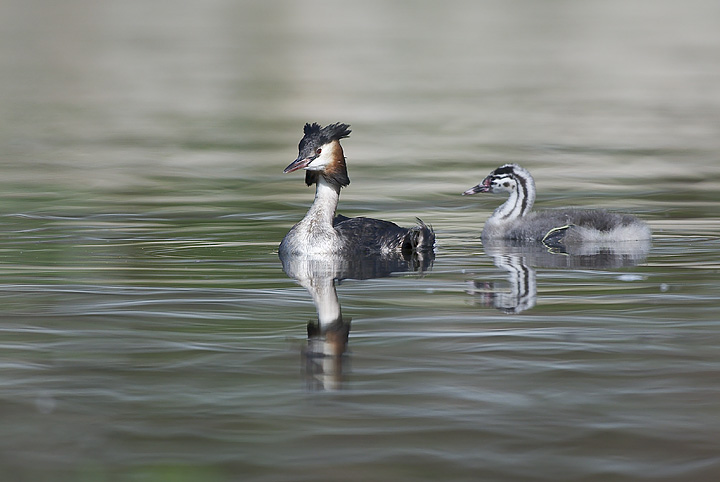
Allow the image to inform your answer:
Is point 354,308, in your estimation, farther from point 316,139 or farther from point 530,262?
point 316,139

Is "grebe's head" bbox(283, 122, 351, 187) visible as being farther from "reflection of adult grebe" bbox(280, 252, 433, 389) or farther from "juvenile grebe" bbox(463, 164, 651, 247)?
"juvenile grebe" bbox(463, 164, 651, 247)

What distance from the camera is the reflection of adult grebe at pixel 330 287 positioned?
7906 millimetres

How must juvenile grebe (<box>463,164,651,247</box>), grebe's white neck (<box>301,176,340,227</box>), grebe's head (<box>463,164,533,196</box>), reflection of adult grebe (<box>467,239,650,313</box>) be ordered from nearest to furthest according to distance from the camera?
reflection of adult grebe (<box>467,239,650,313</box>) → grebe's white neck (<box>301,176,340,227</box>) → juvenile grebe (<box>463,164,651,247</box>) → grebe's head (<box>463,164,533,196</box>)

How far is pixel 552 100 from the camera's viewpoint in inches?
1437

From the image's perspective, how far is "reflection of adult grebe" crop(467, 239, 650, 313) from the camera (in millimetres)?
10453

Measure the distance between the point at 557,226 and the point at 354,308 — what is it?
5333mm

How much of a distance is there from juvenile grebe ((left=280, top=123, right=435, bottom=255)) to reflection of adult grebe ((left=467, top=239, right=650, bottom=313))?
2.95 feet

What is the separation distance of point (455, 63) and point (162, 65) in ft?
35.9

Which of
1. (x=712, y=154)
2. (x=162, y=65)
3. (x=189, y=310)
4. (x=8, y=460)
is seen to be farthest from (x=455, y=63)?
(x=8, y=460)

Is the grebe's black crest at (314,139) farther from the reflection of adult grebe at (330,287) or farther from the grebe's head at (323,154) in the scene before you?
the reflection of adult grebe at (330,287)

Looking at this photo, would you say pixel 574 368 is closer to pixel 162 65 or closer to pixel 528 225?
pixel 528 225

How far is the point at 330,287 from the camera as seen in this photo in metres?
11.3

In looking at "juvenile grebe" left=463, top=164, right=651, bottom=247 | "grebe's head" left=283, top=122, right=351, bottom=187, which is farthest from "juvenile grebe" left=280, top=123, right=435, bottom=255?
"juvenile grebe" left=463, top=164, right=651, bottom=247

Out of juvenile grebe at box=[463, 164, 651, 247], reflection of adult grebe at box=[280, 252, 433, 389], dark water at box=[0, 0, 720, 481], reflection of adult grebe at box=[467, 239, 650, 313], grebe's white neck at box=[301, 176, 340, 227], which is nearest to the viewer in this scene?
dark water at box=[0, 0, 720, 481]
